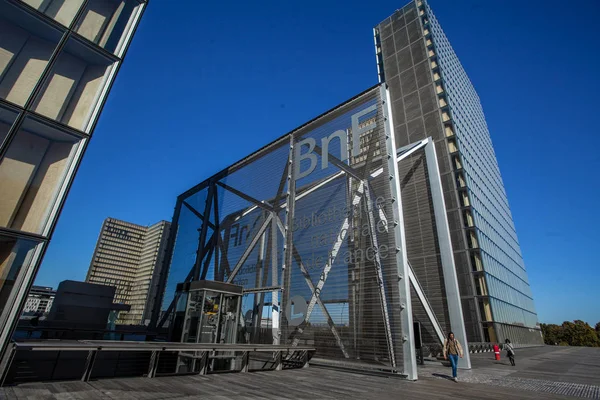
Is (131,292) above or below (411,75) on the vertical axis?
below

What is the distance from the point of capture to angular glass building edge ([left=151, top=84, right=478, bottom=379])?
908 centimetres

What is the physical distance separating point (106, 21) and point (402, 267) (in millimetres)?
10075

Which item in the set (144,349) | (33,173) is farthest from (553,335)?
(33,173)

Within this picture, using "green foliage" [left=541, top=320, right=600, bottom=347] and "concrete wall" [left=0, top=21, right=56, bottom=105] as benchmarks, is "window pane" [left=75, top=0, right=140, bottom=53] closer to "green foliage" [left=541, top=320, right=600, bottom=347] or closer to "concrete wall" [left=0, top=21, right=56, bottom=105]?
"concrete wall" [left=0, top=21, right=56, bottom=105]

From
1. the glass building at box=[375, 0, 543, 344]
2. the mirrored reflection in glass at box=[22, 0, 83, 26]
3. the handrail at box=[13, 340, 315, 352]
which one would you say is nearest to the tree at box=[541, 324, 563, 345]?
the glass building at box=[375, 0, 543, 344]

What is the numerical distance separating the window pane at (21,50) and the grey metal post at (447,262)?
42.7 ft

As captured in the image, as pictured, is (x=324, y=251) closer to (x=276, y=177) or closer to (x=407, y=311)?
(x=407, y=311)

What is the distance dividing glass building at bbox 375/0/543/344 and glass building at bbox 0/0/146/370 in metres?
12.8

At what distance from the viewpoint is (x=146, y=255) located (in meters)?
147

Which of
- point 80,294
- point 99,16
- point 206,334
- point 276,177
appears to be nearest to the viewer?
point 99,16

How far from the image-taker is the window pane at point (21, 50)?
5.36m

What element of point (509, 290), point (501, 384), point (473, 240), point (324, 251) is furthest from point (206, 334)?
point (509, 290)

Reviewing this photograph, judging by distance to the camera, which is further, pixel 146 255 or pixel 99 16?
pixel 146 255

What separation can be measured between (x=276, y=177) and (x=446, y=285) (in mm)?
9183
